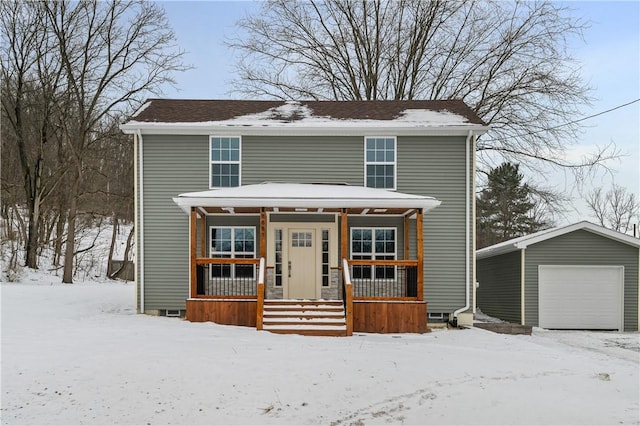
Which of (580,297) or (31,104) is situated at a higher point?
(31,104)

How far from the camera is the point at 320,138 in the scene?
1509 centimetres

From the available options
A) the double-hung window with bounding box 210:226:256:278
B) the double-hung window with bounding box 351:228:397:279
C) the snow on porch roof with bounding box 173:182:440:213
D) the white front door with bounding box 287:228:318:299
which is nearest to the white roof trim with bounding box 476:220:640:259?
the double-hung window with bounding box 351:228:397:279

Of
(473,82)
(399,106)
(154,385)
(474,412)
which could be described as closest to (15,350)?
(154,385)

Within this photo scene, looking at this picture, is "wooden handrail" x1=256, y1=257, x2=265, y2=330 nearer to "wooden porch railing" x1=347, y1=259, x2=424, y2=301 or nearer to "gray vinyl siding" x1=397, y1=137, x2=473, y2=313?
"wooden porch railing" x1=347, y1=259, x2=424, y2=301

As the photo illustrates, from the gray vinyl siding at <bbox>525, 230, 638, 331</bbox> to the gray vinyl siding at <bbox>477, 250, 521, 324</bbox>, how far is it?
36cm

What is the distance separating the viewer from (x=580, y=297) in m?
16.4

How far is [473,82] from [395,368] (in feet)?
62.3

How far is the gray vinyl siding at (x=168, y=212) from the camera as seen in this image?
47.9 feet

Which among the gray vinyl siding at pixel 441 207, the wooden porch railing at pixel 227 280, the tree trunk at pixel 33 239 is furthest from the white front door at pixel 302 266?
the tree trunk at pixel 33 239

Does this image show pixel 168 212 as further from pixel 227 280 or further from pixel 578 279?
pixel 578 279

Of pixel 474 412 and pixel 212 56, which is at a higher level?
pixel 212 56

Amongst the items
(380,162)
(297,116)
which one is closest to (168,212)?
(297,116)

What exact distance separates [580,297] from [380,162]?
7.25 m

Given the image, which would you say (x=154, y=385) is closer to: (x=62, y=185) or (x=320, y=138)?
(x=320, y=138)
